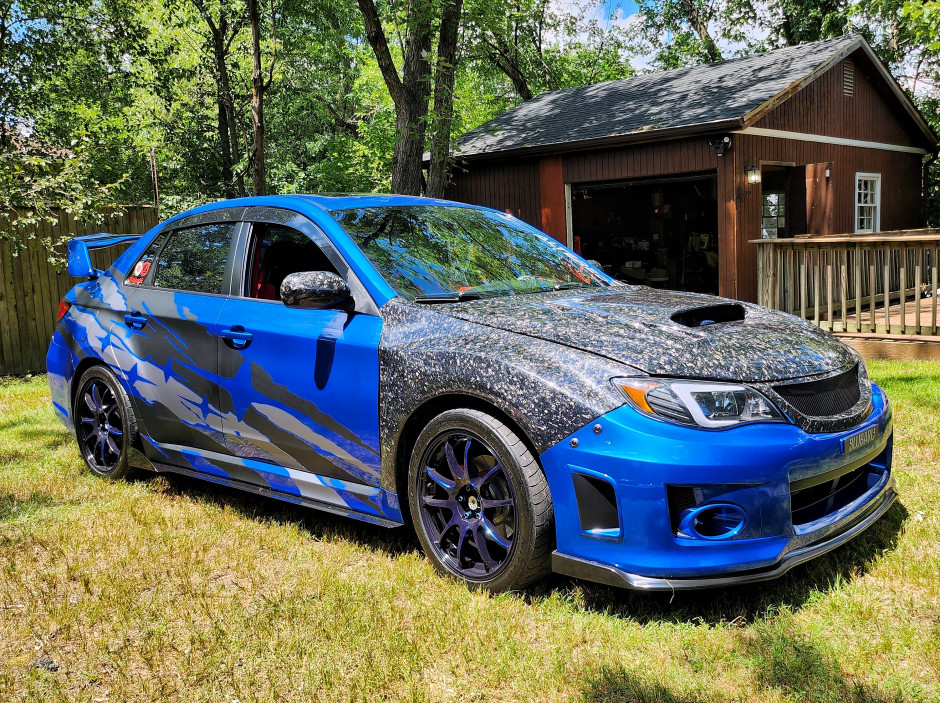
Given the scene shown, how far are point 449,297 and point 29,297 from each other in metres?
9.09

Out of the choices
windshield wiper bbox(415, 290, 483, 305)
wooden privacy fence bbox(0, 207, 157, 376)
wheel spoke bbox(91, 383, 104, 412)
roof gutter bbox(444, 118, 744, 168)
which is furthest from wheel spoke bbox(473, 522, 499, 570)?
roof gutter bbox(444, 118, 744, 168)

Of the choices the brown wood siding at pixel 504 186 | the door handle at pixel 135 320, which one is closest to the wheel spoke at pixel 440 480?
the door handle at pixel 135 320

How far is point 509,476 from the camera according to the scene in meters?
3.08

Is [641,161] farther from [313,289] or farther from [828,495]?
[828,495]

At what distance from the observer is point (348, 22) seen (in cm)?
1631

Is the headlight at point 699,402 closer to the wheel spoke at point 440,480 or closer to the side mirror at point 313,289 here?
the wheel spoke at point 440,480

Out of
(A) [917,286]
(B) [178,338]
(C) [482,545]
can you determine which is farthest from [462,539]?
(A) [917,286]

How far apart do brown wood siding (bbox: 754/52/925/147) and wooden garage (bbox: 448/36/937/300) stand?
38 mm

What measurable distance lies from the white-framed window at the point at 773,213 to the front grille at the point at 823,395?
1282 centimetres

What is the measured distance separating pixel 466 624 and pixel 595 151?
1219cm

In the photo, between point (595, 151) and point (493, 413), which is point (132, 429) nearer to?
point (493, 413)

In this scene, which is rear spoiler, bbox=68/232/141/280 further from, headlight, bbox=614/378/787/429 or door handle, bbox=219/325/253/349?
headlight, bbox=614/378/787/429

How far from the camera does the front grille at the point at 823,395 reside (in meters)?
3.04

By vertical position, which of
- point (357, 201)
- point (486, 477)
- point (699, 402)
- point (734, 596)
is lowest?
point (734, 596)
